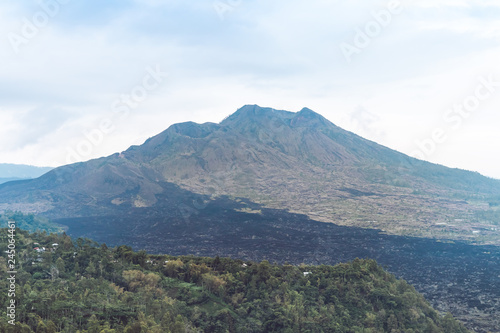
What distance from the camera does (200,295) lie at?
1110 inches

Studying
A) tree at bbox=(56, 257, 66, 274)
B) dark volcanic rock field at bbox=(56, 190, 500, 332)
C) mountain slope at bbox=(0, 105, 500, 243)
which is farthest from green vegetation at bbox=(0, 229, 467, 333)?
mountain slope at bbox=(0, 105, 500, 243)

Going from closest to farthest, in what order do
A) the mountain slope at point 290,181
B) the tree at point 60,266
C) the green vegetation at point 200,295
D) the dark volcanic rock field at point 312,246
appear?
the green vegetation at point 200,295
the tree at point 60,266
the dark volcanic rock field at point 312,246
the mountain slope at point 290,181

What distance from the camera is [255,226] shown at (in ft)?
256

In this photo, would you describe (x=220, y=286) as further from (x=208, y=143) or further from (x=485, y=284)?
(x=208, y=143)

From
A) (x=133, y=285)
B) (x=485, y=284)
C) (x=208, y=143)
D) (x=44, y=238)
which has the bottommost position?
(x=485, y=284)

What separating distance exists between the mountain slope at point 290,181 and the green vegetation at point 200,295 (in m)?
49.1

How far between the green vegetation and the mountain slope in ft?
161

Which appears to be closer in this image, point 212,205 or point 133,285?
point 133,285

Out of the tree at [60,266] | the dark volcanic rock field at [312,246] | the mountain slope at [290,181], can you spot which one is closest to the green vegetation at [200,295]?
the tree at [60,266]

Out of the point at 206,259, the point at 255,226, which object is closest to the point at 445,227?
the point at 255,226

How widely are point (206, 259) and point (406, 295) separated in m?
19.5

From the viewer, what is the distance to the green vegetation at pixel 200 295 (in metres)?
21.7

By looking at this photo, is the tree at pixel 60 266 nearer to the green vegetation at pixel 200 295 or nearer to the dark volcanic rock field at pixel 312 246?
the green vegetation at pixel 200 295

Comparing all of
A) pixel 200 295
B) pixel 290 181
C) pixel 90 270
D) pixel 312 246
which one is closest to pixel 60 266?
pixel 90 270
